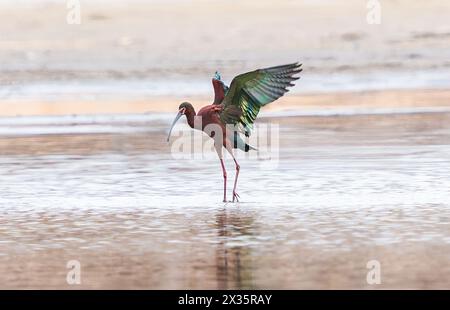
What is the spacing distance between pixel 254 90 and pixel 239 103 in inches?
9.0

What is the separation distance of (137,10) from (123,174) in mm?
17282

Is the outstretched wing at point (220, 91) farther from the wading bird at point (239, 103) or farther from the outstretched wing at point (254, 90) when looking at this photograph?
the outstretched wing at point (254, 90)

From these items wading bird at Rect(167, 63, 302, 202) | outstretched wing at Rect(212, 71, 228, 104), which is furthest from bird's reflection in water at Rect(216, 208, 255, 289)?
outstretched wing at Rect(212, 71, 228, 104)

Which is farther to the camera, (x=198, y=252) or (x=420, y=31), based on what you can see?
(x=420, y=31)

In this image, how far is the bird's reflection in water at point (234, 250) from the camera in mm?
8508

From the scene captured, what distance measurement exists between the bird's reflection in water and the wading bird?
4.04 feet

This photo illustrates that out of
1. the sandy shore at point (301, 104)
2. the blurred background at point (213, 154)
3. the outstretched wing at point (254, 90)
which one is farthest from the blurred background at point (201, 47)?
the outstretched wing at point (254, 90)

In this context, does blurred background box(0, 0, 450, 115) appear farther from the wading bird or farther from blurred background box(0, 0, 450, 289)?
the wading bird

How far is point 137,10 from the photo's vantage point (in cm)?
3133

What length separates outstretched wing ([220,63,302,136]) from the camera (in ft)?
40.5

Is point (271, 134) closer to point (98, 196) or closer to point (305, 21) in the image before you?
point (98, 196)

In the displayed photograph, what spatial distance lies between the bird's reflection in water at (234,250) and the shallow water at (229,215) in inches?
0.5

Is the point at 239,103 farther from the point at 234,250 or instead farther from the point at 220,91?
the point at 234,250

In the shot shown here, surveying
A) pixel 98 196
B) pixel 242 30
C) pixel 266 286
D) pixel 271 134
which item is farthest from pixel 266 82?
pixel 242 30
